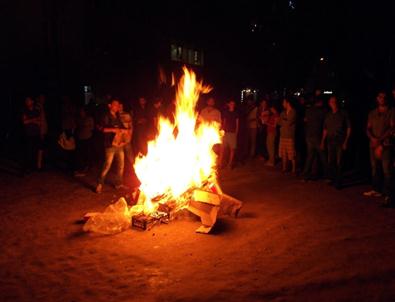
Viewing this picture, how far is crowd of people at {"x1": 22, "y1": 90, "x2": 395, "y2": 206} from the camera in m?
8.91

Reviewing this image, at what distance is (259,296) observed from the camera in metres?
4.75

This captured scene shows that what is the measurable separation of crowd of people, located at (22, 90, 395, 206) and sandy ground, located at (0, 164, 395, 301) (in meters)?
1.16

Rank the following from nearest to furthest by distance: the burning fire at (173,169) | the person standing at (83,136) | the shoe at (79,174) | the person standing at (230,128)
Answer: the burning fire at (173,169) < the shoe at (79,174) < the person standing at (83,136) < the person standing at (230,128)

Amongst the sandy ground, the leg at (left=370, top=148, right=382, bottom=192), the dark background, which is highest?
the dark background

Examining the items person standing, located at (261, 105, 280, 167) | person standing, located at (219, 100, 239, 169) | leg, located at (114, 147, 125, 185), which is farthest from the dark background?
leg, located at (114, 147, 125, 185)

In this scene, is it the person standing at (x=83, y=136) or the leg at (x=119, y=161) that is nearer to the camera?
the leg at (x=119, y=161)

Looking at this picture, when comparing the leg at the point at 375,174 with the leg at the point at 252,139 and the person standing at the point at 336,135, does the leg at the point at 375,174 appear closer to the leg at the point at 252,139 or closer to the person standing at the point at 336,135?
the person standing at the point at 336,135

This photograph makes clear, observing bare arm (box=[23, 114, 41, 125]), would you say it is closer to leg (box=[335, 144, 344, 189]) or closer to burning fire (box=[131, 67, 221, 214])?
burning fire (box=[131, 67, 221, 214])

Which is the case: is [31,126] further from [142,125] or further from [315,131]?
[315,131]

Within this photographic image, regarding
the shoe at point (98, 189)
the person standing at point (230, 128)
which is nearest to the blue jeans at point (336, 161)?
the person standing at point (230, 128)

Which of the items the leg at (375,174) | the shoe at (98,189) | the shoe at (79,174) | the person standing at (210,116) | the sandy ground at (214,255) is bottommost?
the sandy ground at (214,255)

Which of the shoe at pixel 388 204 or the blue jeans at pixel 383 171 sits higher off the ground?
the blue jeans at pixel 383 171

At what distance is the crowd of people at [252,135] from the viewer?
891 cm

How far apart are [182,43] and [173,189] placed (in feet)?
64.7
